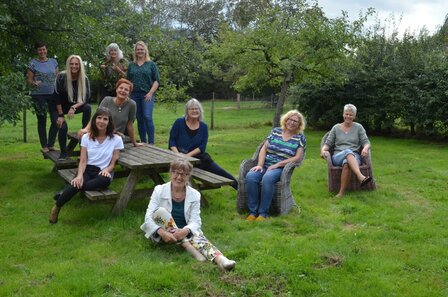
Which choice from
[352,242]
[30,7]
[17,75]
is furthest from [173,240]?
[30,7]

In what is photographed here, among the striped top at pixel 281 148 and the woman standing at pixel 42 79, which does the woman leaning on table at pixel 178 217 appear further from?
the woman standing at pixel 42 79

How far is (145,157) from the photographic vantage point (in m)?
5.99

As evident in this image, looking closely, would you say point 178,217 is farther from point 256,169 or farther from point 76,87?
point 76,87

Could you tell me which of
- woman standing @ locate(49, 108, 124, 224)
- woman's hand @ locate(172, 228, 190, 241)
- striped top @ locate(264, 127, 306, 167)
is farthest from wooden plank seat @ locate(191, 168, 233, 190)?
woman's hand @ locate(172, 228, 190, 241)

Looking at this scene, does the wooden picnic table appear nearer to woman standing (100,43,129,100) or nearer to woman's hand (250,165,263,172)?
woman's hand (250,165,263,172)

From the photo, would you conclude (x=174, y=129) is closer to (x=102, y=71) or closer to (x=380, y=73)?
(x=102, y=71)

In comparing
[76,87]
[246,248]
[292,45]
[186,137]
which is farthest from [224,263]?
[292,45]

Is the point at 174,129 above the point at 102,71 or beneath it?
beneath

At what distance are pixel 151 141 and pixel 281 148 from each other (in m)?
2.76

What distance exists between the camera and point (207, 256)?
445 cm

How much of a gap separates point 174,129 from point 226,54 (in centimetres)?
718

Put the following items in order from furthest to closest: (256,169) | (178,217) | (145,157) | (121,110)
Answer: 1. (121,110)
2. (256,169)
3. (145,157)
4. (178,217)

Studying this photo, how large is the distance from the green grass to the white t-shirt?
636mm

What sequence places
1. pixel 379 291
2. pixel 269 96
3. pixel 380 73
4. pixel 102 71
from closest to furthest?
pixel 379 291 < pixel 102 71 < pixel 380 73 < pixel 269 96
